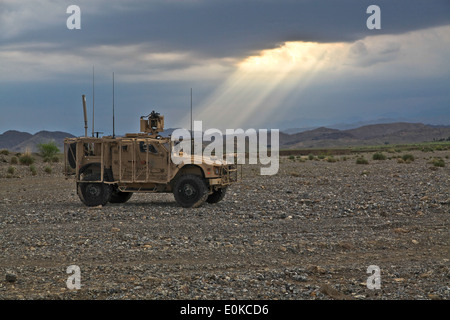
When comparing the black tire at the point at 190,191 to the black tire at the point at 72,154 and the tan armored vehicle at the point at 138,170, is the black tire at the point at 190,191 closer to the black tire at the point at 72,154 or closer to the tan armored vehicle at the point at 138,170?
the tan armored vehicle at the point at 138,170

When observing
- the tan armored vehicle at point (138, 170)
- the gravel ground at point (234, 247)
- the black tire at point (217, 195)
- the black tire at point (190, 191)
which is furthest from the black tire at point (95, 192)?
the black tire at point (217, 195)

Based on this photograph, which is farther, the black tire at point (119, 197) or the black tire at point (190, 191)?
the black tire at point (119, 197)

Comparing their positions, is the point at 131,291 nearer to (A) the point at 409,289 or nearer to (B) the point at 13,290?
(B) the point at 13,290

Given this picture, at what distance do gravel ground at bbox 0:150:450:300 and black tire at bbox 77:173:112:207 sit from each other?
37 cm

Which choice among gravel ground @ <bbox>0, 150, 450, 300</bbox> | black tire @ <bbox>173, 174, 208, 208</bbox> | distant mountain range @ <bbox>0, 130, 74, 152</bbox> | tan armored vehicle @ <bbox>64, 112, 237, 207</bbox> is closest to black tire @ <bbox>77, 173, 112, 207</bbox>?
tan armored vehicle @ <bbox>64, 112, 237, 207</bbox>

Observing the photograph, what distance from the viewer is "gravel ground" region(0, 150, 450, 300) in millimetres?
8312

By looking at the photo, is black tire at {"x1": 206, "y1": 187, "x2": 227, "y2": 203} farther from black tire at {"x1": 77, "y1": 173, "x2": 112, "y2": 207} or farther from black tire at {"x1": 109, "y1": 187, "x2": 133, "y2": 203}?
black tire at {"x1": 77, "y1": 173, "x2": 112, "y2": 207}

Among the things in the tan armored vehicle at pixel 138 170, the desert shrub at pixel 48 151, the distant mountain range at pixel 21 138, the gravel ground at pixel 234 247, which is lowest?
the gravel ground at pixel 234 247

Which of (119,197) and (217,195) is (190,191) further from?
(119,197)

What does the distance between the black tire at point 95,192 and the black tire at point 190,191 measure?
2.39m

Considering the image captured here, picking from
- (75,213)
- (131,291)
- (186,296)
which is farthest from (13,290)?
(75,213)

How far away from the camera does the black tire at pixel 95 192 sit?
18062 mm

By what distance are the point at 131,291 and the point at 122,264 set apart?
188 cm

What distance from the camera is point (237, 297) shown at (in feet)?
25.9
